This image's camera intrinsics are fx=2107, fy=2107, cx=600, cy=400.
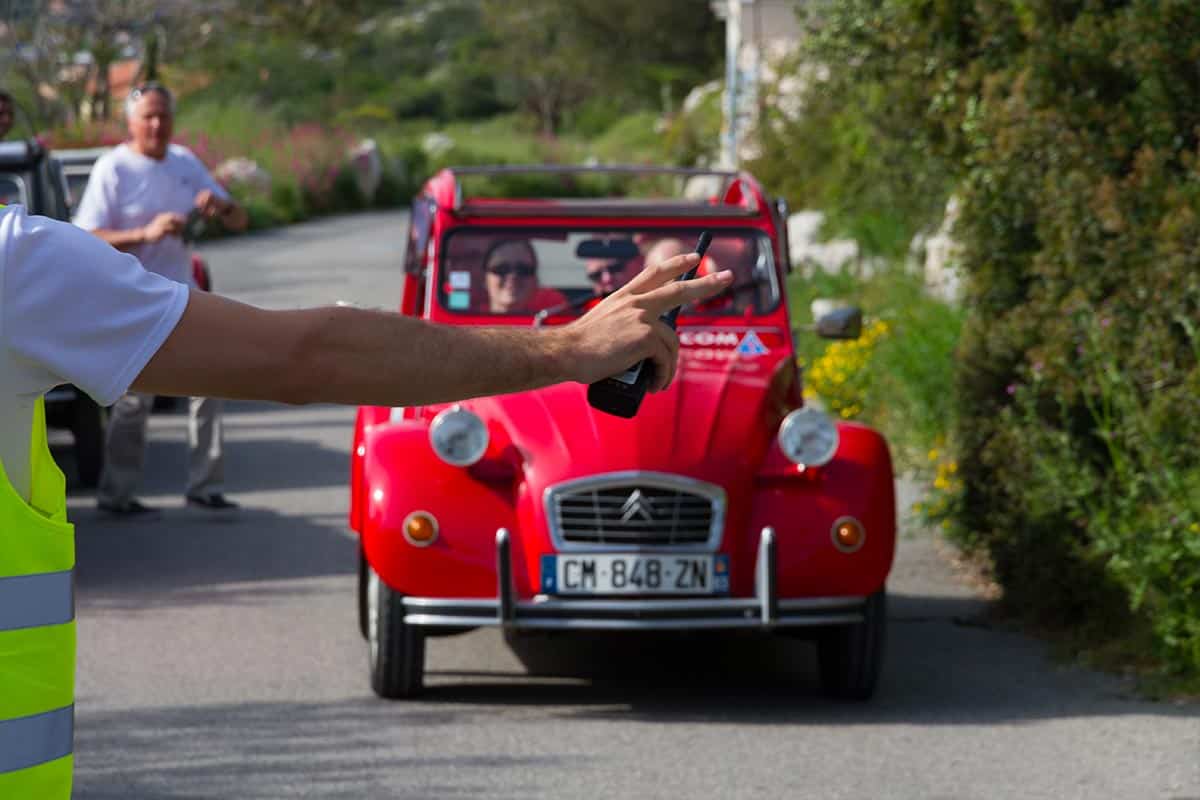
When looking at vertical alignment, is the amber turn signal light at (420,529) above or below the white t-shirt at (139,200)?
below

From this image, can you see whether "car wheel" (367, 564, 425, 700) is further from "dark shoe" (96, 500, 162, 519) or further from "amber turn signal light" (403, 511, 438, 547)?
→ "dark shoe" (96, 500, 162, 519)

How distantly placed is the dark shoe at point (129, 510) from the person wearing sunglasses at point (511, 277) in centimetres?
317

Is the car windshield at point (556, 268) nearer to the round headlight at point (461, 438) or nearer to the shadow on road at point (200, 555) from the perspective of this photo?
the round headlight at point (461, 438)

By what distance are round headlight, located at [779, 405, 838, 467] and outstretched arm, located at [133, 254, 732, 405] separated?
413 centimetres

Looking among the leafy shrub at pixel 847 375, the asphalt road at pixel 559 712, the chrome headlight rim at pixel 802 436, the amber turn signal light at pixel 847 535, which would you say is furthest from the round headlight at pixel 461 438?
the leafy shrub at pixel 847 375

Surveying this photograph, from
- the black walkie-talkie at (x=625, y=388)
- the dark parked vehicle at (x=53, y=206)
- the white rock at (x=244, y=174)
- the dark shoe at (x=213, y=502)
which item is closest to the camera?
the black walkie-talkie at (x=625, y=388)

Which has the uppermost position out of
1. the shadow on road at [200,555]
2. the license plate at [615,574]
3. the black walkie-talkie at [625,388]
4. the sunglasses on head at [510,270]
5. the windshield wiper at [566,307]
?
the black walkie-talkie at [625,388]

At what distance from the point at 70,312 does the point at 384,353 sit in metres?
0.42

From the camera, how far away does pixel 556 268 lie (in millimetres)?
8195

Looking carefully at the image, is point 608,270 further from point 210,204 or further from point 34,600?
point 34,600

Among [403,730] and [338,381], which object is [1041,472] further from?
[338,381]

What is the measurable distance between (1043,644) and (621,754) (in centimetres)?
226

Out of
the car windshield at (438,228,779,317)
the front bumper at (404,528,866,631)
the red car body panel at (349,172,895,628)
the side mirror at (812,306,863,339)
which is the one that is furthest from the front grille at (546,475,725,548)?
the car windshield at (438,228,779,317)

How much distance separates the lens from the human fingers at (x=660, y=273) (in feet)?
9.50
